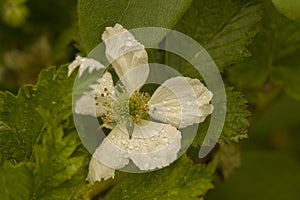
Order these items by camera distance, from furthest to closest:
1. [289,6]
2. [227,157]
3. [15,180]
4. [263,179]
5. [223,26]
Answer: [263,179], [227,157], [223,26], [289,6], [15,180]

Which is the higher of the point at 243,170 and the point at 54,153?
the point at 54,153

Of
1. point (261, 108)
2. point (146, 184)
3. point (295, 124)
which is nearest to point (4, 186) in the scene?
point (146, 184)

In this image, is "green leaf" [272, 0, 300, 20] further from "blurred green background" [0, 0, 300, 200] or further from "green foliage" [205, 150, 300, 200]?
"green foliage" [205, 150, 300, 200]

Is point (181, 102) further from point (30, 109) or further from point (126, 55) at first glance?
point (30, 109)

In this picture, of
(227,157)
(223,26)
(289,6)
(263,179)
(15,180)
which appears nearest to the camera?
(15,180)

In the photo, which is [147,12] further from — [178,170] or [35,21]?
[35,21]

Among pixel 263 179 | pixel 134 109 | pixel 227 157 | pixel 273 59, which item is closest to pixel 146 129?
pixel 134 109

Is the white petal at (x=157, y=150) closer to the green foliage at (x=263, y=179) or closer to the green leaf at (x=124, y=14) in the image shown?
the green leaf at (x=124, y=14)
